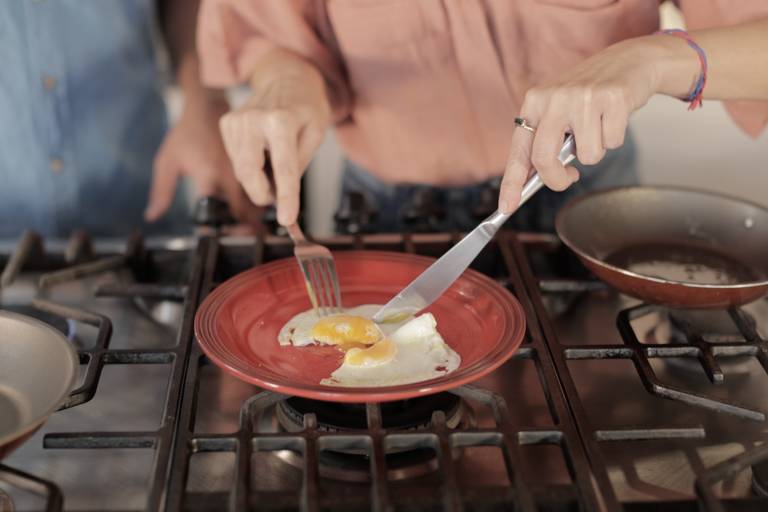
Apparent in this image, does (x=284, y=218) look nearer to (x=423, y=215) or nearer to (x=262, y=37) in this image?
(x=423, y=215)

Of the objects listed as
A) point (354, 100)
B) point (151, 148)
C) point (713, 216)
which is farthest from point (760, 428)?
point (151, 148)

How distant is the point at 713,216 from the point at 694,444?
41cm

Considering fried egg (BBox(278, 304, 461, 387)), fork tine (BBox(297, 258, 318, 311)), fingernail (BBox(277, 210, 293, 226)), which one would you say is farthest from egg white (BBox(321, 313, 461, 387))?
fingernail (BBox(277, 210, 293, 226))

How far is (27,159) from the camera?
1852 millimetres

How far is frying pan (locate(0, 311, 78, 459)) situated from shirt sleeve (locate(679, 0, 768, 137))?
800 mm

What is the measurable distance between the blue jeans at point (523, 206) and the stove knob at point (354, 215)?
0.16 metres

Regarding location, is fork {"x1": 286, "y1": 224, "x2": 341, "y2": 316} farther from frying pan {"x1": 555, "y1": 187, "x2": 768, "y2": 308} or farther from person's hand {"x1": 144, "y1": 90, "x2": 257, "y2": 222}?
person's hand {"x1": 144, "y1": 90, "x2": 257, "y2": 222}

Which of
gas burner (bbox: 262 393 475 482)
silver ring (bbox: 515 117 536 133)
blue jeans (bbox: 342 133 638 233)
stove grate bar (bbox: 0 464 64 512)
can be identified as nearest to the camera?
stove grate bar (bbox: 0 464 64 512)

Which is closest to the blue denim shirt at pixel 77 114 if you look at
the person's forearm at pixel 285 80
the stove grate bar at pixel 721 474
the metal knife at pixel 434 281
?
Result: the person's forearm at pixel 285 80

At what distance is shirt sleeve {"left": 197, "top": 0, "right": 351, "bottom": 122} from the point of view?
4.46 feet

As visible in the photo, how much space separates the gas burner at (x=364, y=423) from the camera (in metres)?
0.88

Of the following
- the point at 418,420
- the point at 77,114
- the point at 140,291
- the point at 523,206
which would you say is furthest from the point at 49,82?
the point at 418,420

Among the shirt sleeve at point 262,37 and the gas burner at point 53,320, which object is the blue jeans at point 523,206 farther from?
the gas burner at point 53,320

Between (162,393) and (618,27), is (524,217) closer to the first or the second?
(618,27)
